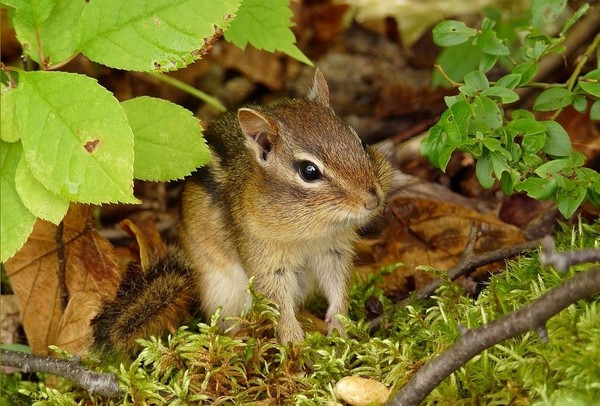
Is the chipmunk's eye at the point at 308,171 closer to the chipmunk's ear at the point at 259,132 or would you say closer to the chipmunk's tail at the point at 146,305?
the chipmunk's ear at the point at 259,132

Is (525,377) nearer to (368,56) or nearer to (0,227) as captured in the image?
(0,227)

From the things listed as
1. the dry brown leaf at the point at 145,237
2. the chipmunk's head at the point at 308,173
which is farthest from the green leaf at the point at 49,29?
the dry brown leaf at the point at 145,237

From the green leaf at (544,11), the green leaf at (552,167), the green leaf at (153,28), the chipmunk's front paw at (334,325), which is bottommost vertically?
the chipmunk's front paw at (334,325)

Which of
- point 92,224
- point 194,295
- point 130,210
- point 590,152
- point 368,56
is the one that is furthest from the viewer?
point 368,56

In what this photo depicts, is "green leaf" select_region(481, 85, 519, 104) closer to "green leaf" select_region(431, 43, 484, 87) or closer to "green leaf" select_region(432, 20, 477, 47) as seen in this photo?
"green leaf" select_region(432, 20, 477, 47)

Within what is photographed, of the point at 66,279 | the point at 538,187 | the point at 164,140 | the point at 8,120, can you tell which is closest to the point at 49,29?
the point at 8,120

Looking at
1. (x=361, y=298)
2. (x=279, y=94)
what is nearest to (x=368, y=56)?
(x=279, y=94)

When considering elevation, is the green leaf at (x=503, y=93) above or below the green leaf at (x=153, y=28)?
below
